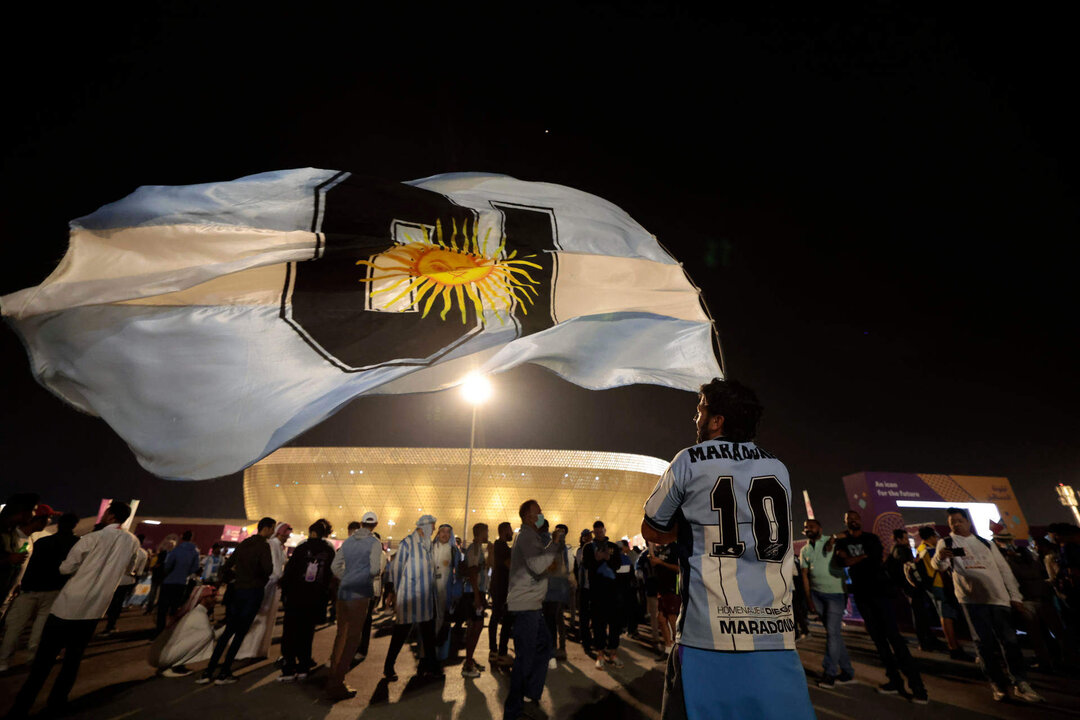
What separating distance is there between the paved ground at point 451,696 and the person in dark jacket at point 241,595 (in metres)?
0.29

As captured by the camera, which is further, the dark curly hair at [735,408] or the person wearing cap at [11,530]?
the person wearing cap at [11,530]

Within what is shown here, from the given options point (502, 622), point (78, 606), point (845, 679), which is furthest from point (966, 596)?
point (78, 606)

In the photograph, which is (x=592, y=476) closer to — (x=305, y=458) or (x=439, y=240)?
(x=305, y=458)

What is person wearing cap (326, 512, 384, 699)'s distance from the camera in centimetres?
537

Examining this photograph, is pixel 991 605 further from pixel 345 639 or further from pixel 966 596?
pixel 345 639

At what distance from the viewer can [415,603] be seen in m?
6.23

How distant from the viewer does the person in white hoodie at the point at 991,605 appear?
17.7 feet

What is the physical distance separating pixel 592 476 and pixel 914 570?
46660 millimetres

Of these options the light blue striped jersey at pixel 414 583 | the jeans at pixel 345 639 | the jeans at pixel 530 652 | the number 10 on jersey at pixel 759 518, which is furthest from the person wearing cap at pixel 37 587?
the number 10 on jersey at pixel 759 518

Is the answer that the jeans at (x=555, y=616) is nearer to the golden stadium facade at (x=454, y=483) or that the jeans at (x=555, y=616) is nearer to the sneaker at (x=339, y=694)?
the sneaker at (x=339, y=694)

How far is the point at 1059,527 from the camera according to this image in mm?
7918

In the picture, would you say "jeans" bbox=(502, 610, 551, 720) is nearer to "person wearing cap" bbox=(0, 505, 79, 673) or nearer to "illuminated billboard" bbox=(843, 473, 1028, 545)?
"person wearing cap" bbox=(0, 505, 79, 673)

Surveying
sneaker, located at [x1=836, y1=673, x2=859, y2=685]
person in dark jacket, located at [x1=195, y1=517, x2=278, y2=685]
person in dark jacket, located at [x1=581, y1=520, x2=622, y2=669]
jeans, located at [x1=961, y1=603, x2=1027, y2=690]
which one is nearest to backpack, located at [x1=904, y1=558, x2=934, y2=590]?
jeans, located at [x1=961, y1=603, x2=1027, y2=690]

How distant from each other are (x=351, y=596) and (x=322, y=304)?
3.94 metres
